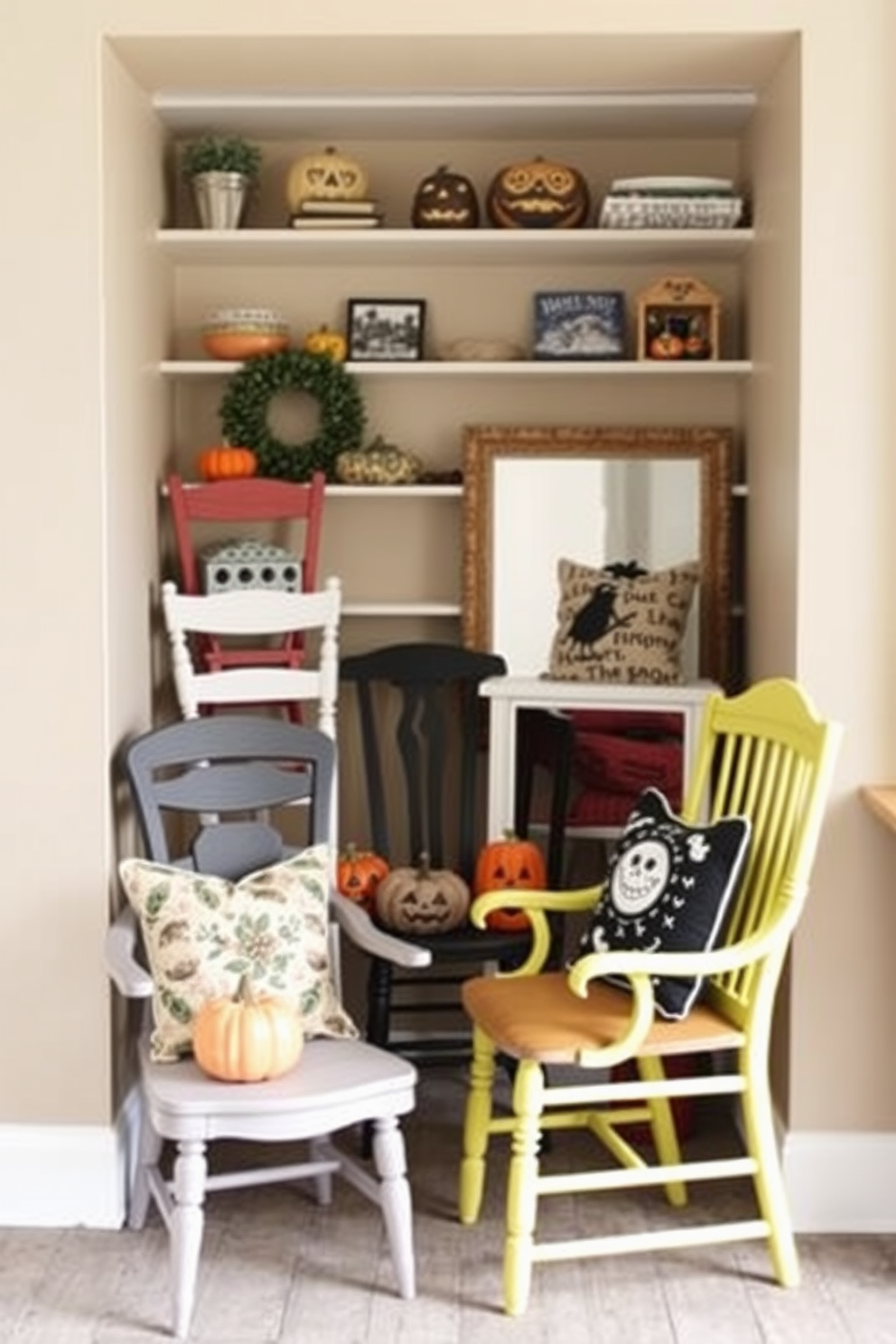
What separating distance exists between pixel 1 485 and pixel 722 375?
5.83 feet

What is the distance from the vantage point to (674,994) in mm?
3469

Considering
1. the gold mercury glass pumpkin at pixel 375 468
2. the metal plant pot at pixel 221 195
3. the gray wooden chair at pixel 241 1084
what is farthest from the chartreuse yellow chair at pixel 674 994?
the metal plant pot at pixel 221 195

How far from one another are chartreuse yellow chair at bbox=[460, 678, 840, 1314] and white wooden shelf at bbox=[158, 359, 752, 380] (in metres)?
0.90

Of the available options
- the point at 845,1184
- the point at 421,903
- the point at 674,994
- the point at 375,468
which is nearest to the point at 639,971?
the point at 674,994

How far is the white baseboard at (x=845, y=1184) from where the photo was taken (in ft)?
12.3

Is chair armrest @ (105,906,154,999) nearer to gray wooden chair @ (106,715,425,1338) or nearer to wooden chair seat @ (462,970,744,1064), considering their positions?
gray wooden chair @ (106,715,425,1338)

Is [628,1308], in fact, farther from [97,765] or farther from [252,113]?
[252,113]

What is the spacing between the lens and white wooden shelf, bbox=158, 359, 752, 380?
14.1 ft

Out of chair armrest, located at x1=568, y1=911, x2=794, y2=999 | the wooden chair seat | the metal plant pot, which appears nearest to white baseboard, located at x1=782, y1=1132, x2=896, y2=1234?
the wooden chair seat

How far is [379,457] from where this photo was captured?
4.39 m

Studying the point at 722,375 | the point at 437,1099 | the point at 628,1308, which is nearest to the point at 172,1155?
the point at 437,1099

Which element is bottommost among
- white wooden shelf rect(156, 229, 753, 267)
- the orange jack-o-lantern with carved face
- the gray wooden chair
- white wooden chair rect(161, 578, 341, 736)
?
the gray wooden chair

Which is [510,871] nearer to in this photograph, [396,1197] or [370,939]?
[370,939]

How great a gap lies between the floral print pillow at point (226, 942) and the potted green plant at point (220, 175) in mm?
1586
